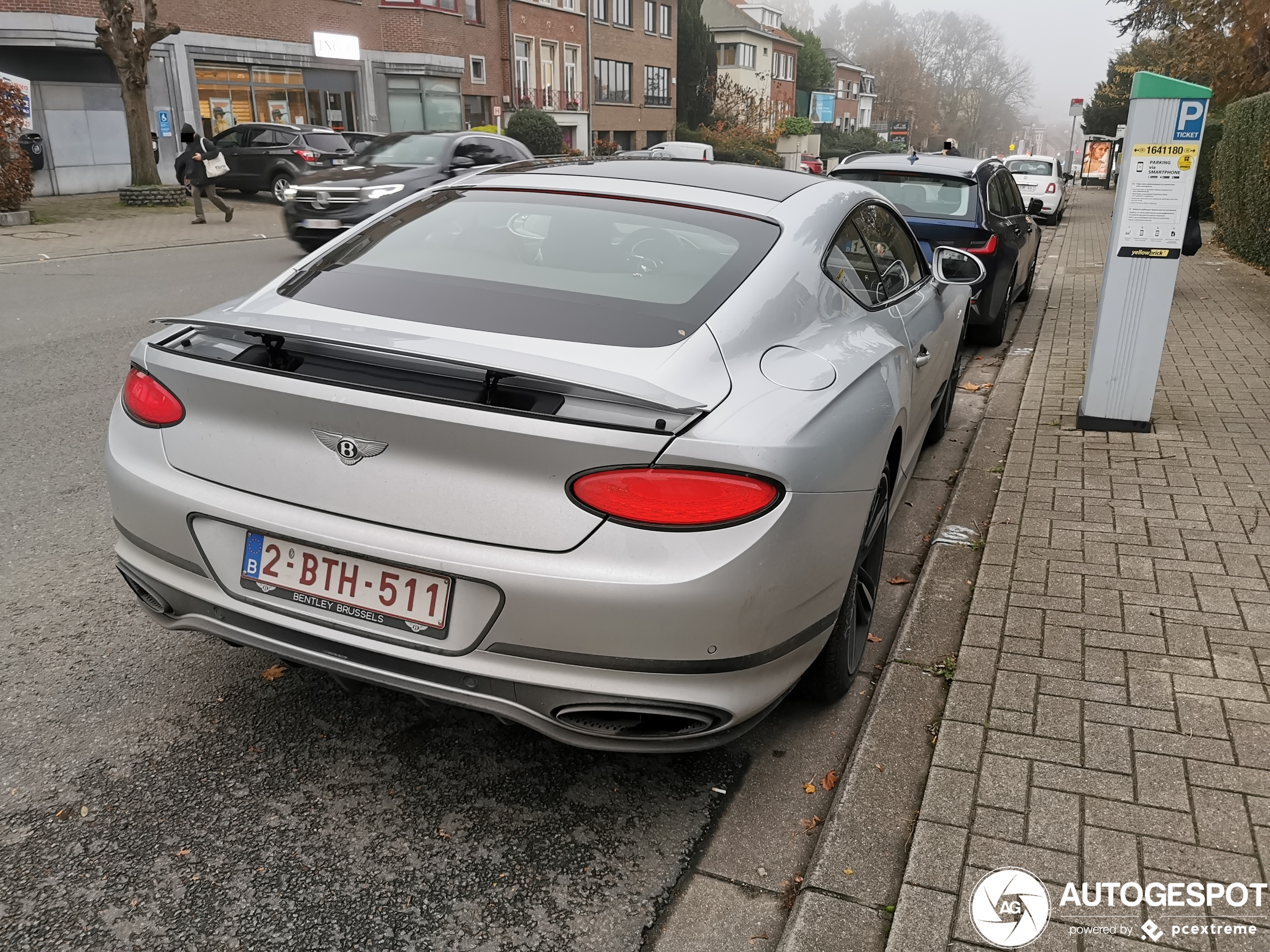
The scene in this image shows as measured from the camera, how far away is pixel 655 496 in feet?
7.45

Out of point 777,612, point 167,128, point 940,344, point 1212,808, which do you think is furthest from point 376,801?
point 167,128

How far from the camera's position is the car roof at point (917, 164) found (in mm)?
8648

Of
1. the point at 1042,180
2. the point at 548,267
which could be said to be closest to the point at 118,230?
the point at 548,267

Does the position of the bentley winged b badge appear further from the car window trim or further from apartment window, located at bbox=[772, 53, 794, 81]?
apartment window, located at bbox=[772, 53, 794, 81]

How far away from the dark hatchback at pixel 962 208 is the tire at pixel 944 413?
6.25ft

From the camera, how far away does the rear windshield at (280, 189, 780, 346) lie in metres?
2.77

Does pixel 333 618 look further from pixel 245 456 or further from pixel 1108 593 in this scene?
pixel 1108 593

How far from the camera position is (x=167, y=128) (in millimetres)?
27078

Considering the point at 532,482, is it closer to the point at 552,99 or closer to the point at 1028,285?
the point at 1028,285

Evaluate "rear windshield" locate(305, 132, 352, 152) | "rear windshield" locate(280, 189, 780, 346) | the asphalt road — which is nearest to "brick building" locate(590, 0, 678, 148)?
"rear windshield" locate(305, 132, 352, 152)

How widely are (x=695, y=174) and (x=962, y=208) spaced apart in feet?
18.0

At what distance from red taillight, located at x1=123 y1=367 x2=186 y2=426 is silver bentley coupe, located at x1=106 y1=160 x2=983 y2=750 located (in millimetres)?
10

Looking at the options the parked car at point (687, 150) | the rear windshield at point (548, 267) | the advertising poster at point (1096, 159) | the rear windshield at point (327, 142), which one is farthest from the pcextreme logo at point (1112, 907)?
the advertising poster at point (1096, 159)

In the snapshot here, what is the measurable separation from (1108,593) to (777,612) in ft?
6.70
